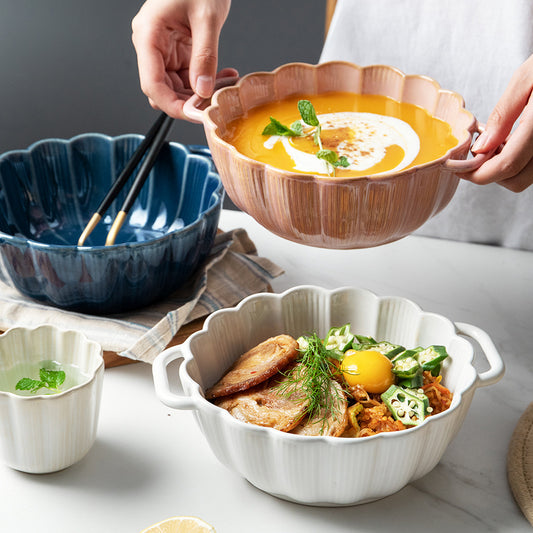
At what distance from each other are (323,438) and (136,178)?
0.82m

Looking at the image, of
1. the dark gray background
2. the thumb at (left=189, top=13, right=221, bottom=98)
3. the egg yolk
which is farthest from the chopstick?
the dark gray background

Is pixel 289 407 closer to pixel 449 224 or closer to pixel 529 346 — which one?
pixel 529 346

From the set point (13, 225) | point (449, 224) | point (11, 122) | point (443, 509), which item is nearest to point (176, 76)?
point (13, 225)

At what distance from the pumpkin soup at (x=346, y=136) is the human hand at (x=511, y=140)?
2.4 inches

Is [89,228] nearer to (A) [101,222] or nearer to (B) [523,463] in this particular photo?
(A) [101,222]

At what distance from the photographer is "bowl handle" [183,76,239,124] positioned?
3.79 ft

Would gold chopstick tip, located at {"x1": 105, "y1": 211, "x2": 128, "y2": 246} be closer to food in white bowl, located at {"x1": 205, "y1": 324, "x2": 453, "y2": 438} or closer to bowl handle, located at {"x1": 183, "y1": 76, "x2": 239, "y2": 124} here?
bowl handle, located at {"x1": 183, "y1": 76, "x2": 239, "y2": 124}

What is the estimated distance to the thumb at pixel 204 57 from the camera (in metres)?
1.24

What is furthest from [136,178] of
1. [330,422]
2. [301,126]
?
[330,422]

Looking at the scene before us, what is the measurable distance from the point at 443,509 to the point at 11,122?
9.72 feet

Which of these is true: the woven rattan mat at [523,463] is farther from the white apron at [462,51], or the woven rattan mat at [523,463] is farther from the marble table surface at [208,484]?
the white apron at [462,51]

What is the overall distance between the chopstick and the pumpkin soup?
0.39 metres

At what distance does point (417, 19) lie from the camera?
63.3 inches

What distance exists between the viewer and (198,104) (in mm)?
1243
